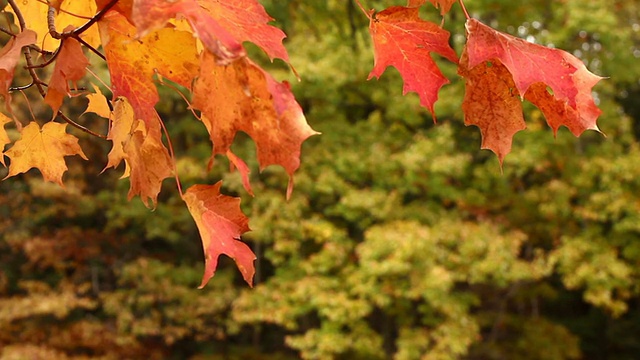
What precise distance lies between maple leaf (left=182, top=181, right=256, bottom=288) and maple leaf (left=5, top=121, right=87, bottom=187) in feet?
0.87

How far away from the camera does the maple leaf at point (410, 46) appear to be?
743 millimetres

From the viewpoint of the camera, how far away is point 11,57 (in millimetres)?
601

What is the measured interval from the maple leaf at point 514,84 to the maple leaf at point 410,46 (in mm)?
50

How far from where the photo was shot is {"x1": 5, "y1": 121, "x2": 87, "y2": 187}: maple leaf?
92 cm

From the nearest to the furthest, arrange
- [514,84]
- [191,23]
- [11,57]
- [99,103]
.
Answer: [191,23] → [11,57] → [514,84] → [99,103]

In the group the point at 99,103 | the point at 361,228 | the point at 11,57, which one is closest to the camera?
the point at 11,57

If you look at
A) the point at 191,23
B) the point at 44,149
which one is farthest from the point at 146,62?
the point at 44,149

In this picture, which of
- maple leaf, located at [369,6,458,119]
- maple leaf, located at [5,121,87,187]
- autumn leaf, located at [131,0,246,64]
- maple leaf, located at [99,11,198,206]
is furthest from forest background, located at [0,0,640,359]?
autumn leaf, located at [131,0,246,64]

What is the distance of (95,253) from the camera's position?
7.07m

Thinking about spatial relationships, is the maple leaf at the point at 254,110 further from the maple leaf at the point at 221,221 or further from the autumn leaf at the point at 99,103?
the autumn leaf at the point at 99,103

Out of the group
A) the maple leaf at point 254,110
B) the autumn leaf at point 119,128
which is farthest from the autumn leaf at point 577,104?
the autumn leaf at point 119,128

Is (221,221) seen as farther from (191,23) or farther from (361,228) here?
(361,228)

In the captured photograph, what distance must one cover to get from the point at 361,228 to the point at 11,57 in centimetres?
643

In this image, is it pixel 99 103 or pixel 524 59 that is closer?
pixel 524 59
